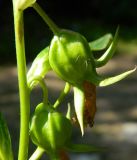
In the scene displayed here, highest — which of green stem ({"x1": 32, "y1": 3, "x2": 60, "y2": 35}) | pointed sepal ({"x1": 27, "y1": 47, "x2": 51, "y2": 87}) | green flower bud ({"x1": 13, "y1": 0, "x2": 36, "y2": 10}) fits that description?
green flower bud ({"x1": 13, "y1": 0, "x2": 36, "y2": 10})

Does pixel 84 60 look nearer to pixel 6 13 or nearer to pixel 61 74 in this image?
pixel 61 74

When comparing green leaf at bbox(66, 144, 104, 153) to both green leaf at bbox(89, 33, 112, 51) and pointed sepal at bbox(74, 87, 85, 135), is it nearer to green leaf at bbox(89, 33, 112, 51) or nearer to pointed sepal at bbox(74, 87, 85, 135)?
pointed sepal at bbox(74, 87, 85, 135)

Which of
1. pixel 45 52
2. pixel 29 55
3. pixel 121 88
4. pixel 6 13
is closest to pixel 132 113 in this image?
pixel 121 88

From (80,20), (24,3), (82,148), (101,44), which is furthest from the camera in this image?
(80,20)

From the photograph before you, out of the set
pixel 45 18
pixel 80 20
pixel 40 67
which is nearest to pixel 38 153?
pixel 40 67

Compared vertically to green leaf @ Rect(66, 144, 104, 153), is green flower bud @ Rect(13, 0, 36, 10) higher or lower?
higher

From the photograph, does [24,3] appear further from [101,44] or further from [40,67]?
[101,44]

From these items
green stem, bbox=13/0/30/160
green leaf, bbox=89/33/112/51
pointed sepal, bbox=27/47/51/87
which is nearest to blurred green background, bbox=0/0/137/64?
green leaf, bbox=89/33/112/51
